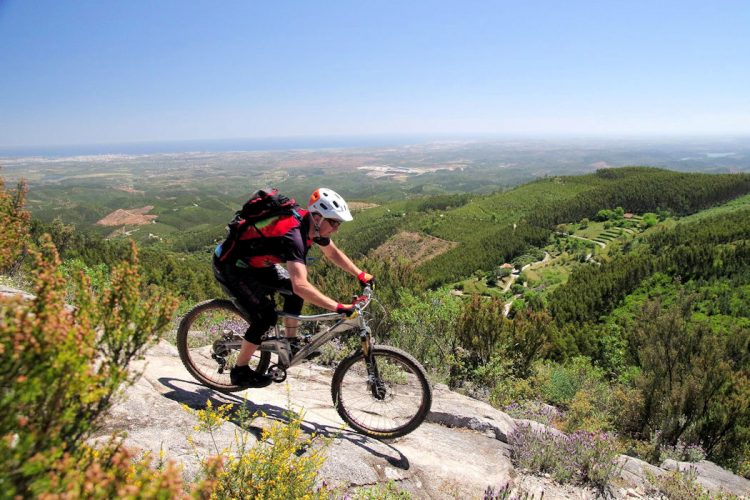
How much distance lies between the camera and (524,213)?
124438mm

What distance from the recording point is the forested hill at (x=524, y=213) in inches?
3637

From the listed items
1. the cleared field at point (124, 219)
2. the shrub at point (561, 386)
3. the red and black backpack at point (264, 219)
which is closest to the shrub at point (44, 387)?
the red and black backpack at point (264, 219)

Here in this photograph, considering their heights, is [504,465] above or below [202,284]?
above

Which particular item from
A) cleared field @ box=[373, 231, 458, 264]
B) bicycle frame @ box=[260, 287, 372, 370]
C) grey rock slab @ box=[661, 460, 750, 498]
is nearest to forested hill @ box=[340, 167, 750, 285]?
cleared field @ box=[373, 231, 458, 264]

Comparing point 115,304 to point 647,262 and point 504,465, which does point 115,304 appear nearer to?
point 504,465

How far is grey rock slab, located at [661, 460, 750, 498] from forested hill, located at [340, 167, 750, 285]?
7341 centimetres

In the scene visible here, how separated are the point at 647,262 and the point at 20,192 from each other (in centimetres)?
6792

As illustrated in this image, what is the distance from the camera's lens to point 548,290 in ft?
213

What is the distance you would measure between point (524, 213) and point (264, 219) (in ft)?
424

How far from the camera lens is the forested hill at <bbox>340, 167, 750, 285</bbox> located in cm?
9238

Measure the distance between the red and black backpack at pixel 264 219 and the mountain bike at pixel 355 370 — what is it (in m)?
1.01

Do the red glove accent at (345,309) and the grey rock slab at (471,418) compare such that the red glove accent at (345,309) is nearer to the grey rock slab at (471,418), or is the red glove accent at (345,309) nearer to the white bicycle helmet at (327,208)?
the white bicycle helmet at (327,208)

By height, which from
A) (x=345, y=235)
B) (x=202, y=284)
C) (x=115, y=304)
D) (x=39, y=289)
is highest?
(x=39, y=289)

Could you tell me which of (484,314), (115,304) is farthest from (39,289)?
(484,314)
